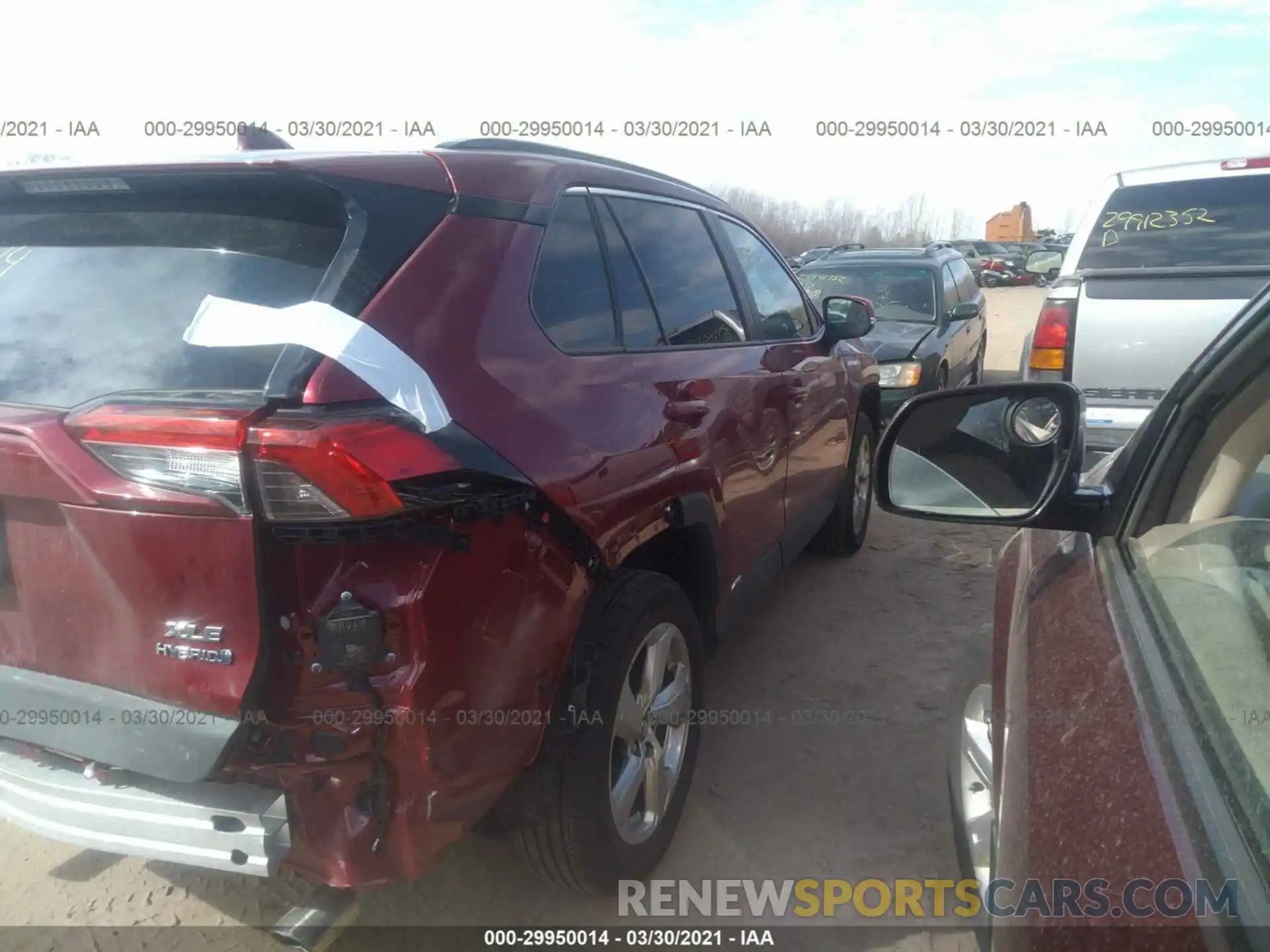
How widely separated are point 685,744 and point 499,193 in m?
1.80

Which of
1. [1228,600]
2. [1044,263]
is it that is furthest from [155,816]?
[1044,263]

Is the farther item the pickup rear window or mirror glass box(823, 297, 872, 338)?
mirror glass box(823, 297, 872, 338)

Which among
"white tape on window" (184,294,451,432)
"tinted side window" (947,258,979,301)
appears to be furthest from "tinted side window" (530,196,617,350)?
"tinted side window" (947,258,979,301)

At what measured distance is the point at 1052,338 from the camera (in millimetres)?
5320

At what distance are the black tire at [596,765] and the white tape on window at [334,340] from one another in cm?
81

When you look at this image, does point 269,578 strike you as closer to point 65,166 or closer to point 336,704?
point 336,704

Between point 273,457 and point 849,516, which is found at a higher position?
point 273,457

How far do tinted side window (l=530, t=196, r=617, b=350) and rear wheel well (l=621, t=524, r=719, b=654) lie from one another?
65 centimetres

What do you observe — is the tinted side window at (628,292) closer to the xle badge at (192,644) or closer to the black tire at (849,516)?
the xle badge at (192,644)

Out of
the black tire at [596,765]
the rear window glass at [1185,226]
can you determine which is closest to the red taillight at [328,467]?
the black tire at [596,765]

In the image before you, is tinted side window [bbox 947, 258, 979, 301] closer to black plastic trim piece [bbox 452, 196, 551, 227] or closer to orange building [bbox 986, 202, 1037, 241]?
black plastic trim piece [bbox 452, 196, 551, 227]

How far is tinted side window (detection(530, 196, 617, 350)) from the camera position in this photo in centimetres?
228

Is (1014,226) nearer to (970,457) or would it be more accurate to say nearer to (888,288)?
(888,288)

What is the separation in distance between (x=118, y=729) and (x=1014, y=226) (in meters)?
51.1
